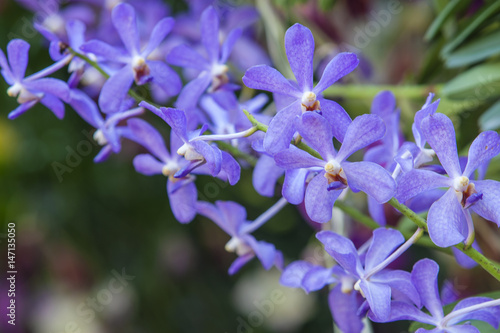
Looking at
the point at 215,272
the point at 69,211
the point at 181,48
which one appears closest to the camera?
the point at 181,48

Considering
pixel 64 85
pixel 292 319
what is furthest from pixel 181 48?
pixel 292 319

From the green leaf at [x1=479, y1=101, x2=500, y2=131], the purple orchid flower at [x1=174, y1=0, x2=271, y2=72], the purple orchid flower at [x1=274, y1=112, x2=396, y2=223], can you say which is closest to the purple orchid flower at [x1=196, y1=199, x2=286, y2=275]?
the purple orchid flower at [x1=274, y1=112, x2=396, y2=223]

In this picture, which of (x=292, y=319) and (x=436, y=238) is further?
(x=292, y=319)

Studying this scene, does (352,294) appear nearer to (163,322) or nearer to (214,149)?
(214,149)

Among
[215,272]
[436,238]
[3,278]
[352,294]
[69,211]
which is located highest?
[436,238]

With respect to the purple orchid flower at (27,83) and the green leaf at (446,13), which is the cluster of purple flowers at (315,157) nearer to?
the purple orchid flower at (27,83)

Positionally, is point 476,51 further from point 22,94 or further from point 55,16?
point 55,16

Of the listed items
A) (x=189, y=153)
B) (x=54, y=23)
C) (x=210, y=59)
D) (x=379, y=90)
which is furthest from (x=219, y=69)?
(x=54, y=23)
